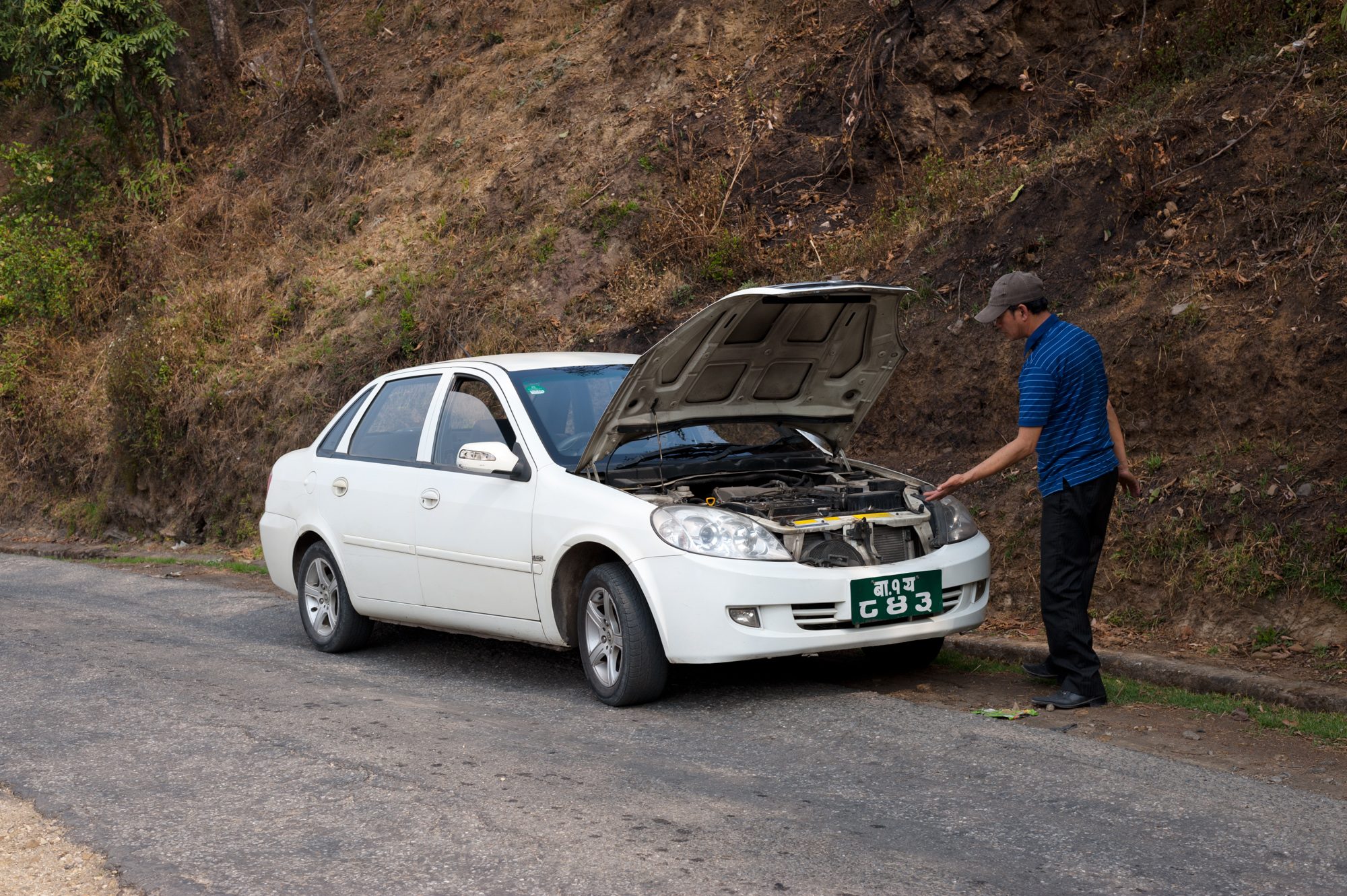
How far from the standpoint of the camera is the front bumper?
584 centimetres

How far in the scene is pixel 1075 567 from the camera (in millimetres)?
6047

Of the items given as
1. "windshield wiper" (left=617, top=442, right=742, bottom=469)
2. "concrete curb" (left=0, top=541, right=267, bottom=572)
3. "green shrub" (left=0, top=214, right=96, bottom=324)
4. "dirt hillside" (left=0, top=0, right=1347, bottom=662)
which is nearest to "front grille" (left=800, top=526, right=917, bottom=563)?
"windshield wiper" (left=617, top=442, right=742, bottom=469)

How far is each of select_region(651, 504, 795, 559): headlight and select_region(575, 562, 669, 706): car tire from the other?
338 mm

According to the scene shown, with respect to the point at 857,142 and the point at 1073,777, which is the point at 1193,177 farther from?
the point at 1073,777

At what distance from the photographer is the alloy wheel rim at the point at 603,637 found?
6215 millimetres

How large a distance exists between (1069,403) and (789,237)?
739 cm

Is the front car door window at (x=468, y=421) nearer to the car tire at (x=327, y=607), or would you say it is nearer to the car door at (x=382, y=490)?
the car door at (x=382, y=490)

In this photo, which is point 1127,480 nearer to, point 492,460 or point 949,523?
point 949,523

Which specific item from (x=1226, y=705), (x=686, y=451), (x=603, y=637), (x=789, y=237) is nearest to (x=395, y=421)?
(x=686, y=451)

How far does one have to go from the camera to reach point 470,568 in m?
6.89

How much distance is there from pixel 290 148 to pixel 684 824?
63.6ft

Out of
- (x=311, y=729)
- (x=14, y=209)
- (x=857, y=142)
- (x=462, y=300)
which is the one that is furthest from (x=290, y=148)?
(x=311, y=729)

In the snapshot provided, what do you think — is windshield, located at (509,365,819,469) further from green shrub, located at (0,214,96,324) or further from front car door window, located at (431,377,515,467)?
green shrub, located at (0,214,96,324)

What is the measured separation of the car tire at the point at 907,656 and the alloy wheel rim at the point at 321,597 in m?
3.34
